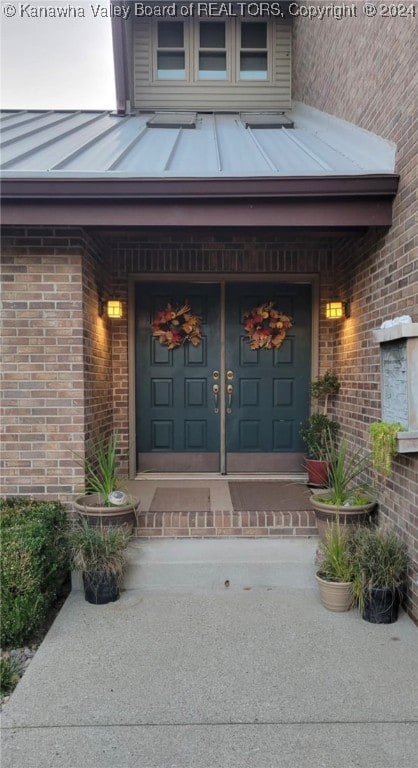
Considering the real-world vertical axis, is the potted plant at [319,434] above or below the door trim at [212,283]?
below

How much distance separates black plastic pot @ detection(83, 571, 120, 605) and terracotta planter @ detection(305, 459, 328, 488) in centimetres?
218

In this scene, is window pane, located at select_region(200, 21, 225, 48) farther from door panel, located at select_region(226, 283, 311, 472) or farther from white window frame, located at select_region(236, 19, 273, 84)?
door panel, located at select_region(226, 283, 311, 472)

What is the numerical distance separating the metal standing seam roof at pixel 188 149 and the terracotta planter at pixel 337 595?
9.15 ft

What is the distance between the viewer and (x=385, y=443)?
9.03ft

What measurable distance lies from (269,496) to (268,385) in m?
1.30

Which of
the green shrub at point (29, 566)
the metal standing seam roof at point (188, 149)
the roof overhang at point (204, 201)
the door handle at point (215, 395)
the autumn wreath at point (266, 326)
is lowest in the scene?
the green shrub at point (29, 566)

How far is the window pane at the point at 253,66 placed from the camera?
5.78 metres

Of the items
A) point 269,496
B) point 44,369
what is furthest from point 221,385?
point 44,369

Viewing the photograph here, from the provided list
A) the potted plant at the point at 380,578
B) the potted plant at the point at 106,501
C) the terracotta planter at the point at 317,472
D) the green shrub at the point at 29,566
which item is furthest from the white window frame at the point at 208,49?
the potted plant at the point at 380,578

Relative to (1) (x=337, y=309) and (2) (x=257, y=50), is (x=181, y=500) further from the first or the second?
(2) (x=257, y=50)

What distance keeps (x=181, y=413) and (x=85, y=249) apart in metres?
2.00

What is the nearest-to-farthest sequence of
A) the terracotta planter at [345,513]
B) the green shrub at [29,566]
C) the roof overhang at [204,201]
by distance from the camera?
1. the green shrub at [29,566]
2. the roof overhang at [204,201]
3. the terracotta planter at [345,513]

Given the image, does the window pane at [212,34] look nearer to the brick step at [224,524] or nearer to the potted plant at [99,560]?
the brick step at [224,524]

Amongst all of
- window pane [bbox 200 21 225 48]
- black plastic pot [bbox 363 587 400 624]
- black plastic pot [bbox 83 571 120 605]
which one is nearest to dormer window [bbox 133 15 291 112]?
window pane [bbox 200 21 225 48]
